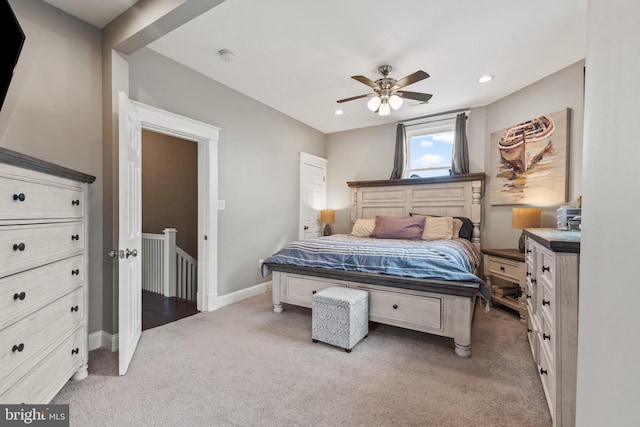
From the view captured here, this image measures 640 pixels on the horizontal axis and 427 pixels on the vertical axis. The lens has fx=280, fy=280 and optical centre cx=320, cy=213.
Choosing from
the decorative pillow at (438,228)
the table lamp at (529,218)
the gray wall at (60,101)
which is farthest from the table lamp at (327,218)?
the gray wall at (60,101)

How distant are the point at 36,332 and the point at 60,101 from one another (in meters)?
1.71

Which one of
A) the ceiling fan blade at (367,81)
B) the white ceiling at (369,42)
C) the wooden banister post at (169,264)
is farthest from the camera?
the wooden banister post at (169,264)

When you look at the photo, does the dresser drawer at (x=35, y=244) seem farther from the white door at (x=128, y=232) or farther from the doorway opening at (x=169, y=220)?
the doorway opening at (x=169, y=220)

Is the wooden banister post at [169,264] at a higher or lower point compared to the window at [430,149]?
lower

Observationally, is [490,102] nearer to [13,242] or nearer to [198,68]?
[198,68]

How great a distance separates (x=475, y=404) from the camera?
1666 millimetres

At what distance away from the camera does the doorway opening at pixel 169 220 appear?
152 inches

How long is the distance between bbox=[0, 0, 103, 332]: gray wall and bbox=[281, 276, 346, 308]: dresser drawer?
1.68 meters

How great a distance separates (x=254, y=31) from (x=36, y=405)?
2850mm

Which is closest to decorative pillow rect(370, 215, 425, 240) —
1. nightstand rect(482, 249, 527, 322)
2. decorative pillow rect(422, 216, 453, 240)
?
decorative pillow rect(422, 216, 453, 240)

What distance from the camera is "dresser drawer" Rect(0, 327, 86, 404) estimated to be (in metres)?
1.26

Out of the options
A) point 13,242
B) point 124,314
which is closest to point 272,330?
point 124,314

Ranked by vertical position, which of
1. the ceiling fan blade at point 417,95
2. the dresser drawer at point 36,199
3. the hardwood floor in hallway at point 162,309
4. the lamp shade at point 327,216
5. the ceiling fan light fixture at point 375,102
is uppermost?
the ceiling fan blade at point 417,95

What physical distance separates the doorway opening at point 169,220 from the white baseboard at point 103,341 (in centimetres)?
122
